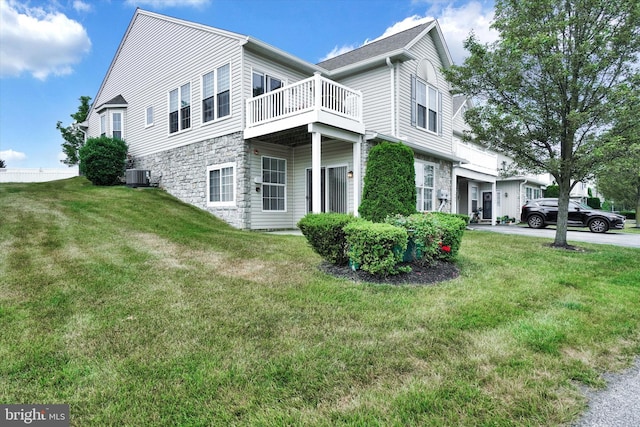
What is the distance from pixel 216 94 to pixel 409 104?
6.80m

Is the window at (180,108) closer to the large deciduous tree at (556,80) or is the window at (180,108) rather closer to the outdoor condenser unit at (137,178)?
the outdoor condenser unit at (137,178)

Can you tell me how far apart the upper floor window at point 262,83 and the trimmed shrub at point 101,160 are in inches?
309

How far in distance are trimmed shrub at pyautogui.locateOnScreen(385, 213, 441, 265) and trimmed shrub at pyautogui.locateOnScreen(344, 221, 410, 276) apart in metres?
0.49

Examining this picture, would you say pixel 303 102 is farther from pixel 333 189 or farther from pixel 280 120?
pixel 333 189

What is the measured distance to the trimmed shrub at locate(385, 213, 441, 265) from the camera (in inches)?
209

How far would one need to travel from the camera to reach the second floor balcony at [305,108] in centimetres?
916

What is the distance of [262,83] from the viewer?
36.9 ft

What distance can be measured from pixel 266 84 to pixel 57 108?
23510 millimetres

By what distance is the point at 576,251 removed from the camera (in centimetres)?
798

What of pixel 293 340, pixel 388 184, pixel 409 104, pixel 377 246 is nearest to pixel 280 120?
pixel 388 184

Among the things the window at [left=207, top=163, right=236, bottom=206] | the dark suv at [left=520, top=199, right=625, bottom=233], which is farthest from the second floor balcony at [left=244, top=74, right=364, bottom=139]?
the dark suv at [left=520, top=199, right=625, bottom=233]

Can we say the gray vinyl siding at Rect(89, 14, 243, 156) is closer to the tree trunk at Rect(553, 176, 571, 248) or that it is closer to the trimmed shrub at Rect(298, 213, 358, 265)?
the trimmed shrub at Rect(298, 213, 358, 265)

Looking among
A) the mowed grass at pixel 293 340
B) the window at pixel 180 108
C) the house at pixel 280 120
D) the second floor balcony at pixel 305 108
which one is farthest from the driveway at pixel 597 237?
the window at pixel 180 108

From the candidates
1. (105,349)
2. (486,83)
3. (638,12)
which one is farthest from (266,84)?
(105,349)
